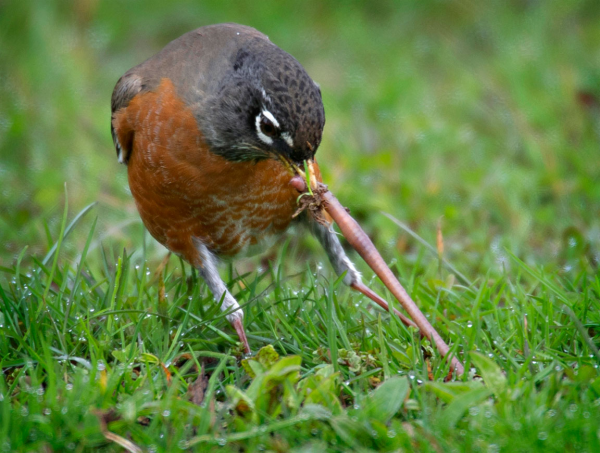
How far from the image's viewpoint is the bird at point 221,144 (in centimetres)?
358

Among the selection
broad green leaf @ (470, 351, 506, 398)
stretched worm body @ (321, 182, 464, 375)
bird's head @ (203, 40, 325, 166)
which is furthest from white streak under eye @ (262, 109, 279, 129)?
broad green leaf @ (470, 351, 506, 398)

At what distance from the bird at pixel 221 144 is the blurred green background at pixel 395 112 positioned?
3.34 feet

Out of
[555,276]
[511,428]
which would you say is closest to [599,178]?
[555,276]

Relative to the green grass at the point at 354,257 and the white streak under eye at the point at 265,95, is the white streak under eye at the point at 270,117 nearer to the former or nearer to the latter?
the white streak under eye at the point at 265,95

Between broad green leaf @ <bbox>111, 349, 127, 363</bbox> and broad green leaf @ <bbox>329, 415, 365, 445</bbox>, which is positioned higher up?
broad green leaf @ <bbox>111, 349, 127, 363</bbox>

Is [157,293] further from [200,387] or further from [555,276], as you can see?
[555,276]

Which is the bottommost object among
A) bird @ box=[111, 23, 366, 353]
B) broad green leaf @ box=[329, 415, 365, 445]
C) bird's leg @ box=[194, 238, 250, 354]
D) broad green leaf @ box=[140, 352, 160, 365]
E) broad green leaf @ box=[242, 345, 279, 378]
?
broad green leaf @ box=[329, 415, 365, 445]

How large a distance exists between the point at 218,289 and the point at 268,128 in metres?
0.98

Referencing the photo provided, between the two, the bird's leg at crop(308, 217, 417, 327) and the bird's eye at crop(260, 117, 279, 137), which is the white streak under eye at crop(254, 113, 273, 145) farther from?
the bird's leg at crop(308, 217, 417, 327)

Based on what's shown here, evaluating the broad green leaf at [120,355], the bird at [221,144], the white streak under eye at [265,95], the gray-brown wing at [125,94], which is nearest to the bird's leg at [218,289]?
the bird at [221,144]

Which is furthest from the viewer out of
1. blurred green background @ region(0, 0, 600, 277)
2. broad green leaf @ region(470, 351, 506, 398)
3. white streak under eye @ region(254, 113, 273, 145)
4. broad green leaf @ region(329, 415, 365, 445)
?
blurred green background @ region(0, 0, 600, 277)

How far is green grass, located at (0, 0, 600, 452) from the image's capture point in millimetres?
2924

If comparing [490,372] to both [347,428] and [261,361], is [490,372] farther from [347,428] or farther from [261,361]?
[261,361]

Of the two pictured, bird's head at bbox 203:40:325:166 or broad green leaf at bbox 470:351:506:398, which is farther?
bird's head at bbox 203:40:325:166
